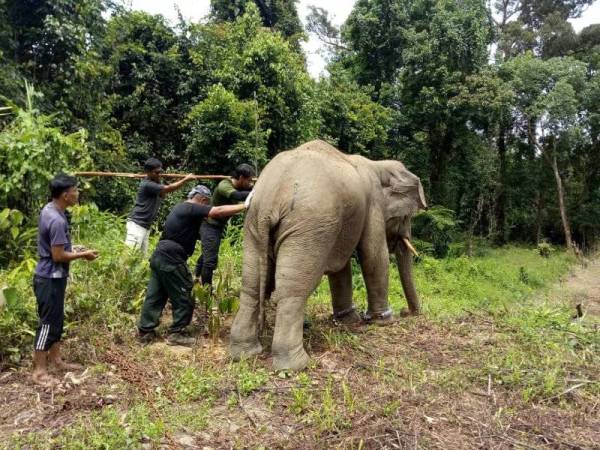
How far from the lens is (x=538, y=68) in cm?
1852

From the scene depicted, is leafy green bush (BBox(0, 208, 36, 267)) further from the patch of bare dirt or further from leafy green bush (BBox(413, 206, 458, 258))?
leafy green bush (BBox(413, 206, 458, 258))

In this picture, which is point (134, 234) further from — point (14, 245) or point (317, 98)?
point (317, 98)

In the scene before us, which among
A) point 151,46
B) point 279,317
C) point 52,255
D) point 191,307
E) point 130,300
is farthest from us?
point 151,46

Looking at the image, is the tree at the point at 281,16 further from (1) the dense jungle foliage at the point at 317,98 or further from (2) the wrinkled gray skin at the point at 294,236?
(2) the wrinkled gray skin at the point at 294,236

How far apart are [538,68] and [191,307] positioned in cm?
1738

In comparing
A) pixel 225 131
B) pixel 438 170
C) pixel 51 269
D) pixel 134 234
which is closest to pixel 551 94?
pixel 438 170

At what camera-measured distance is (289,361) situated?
4.34 m

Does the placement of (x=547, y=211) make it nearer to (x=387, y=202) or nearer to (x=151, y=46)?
(x=151, y=46)

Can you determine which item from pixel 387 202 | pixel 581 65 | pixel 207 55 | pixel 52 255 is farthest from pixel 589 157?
pixel 52 255

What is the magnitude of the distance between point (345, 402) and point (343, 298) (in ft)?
7.35

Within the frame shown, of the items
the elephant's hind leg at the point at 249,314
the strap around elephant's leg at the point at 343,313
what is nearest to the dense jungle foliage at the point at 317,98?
the elephant's hind leg at the point at 249,314

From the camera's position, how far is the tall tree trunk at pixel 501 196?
73.1 ft

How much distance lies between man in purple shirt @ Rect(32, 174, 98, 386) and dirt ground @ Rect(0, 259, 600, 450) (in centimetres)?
31

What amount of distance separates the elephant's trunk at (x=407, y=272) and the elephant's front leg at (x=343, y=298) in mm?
707
